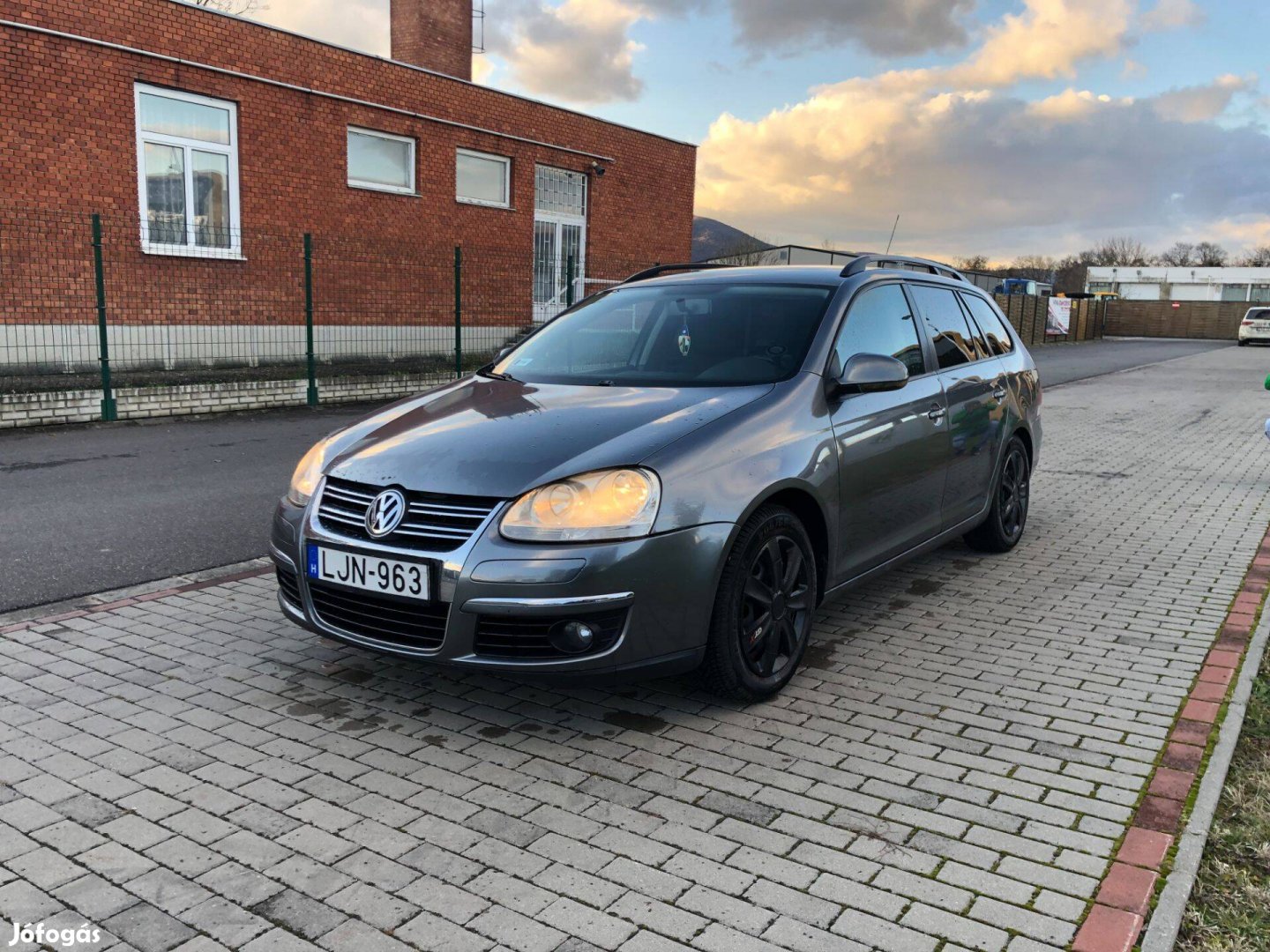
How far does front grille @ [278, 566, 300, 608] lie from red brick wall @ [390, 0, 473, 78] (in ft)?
69.2

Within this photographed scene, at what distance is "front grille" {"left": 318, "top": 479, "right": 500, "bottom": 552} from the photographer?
11.4 ft

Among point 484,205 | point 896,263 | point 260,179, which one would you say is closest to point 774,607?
point 896,263

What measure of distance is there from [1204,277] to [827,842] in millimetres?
101960

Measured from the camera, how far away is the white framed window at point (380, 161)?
59.0 feet

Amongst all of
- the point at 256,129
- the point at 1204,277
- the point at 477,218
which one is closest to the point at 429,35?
the point at 477,218

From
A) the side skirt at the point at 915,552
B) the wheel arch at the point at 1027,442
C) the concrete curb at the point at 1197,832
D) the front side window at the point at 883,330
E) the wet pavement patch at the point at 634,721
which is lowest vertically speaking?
the wet pavement patch at the point at 634,721

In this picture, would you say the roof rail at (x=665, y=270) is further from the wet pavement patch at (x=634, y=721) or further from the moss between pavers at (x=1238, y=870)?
the moss between pavers at (x=1238, y=870)

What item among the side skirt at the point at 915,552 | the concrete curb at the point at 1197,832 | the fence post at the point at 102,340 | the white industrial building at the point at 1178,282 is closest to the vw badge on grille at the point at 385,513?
the side skirt at the point at 915,552

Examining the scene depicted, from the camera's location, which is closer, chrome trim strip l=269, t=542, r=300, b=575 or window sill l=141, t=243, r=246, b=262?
chrome trim strip l=269, t=542, r=300, b=575

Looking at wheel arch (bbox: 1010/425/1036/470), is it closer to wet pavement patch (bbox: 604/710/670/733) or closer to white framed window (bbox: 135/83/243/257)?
wet pavement patch (bbox: 604/710/670/733)

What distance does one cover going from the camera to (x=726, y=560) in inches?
146

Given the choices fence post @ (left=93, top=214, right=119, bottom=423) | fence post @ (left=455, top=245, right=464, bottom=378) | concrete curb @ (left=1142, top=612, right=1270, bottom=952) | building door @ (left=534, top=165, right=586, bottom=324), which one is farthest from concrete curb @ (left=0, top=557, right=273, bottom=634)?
building door @ (left=534, top=165, right=586, bottom=324)

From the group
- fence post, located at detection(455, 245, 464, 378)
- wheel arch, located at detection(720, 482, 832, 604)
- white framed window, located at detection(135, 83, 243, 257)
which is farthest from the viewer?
fence post, located at detection(455, 245, 464, 378)

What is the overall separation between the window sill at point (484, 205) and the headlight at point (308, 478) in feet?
53.9
